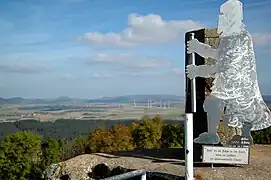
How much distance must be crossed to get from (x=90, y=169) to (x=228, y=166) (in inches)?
165

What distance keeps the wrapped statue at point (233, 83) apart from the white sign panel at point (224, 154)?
1.08ft

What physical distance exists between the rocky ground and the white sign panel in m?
0.33

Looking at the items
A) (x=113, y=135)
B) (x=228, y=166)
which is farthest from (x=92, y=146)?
(x=228, y=166)

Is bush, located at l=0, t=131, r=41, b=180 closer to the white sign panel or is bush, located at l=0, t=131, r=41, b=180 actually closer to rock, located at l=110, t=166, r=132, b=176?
rock, located at l=110, t=166, r=132, b=176

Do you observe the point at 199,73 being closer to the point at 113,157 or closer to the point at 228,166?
the point at 228,166

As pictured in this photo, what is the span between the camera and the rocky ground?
31.1 feet

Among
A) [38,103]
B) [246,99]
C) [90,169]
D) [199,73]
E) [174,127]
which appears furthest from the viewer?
[38,103]

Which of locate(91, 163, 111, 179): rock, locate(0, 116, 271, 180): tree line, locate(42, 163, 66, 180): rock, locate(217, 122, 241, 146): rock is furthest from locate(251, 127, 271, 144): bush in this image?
locate(42, 163, 66, 180): rock

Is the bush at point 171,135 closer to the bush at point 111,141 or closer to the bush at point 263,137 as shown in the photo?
the bush at point 111,141

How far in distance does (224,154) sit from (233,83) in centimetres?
157

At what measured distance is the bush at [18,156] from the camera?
95.5ft

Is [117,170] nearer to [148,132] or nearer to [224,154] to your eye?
[224,154]

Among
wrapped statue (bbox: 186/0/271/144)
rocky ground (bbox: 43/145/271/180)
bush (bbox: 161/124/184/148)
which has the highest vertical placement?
wrapped statue (bbox: 186/0/271/144)

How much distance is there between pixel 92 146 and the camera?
30.3 metres
